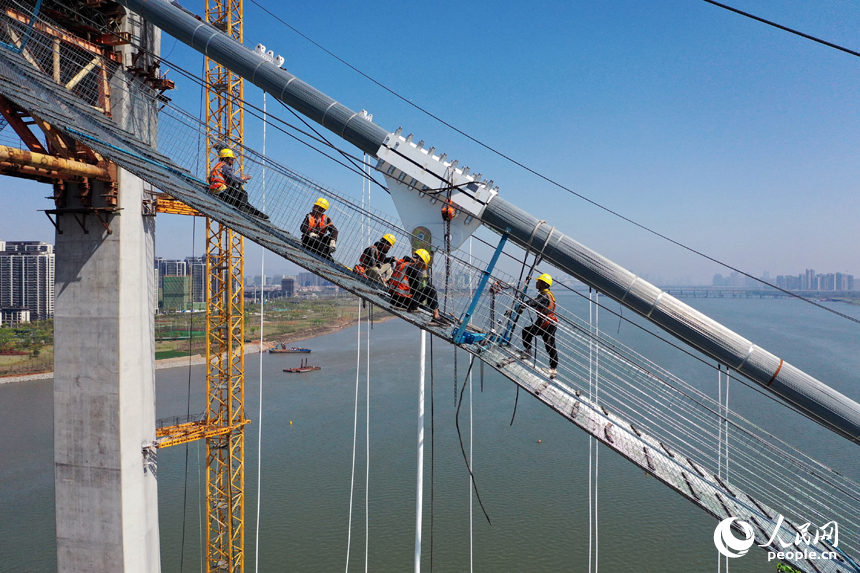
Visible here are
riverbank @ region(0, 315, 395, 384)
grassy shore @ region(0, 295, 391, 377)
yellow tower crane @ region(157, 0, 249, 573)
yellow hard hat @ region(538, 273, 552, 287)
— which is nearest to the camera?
yellow hard hat @ region(538, 273, 552, 287)

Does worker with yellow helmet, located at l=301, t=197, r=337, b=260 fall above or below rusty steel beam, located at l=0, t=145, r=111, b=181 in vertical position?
below

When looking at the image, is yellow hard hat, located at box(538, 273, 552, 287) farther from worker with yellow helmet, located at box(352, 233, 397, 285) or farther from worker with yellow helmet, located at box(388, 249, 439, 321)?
worker with yellow helmet, located at box(352, 233, 397, 285)

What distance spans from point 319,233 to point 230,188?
1.16 meters

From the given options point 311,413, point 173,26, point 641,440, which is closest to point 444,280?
point 641,440

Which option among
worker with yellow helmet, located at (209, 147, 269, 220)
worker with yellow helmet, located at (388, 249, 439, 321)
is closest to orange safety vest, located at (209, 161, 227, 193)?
worker with yellow helmet, located at (209, 147, 269, 220)

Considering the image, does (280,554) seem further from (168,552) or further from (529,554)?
(529,554)

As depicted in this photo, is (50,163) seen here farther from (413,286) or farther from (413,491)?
(413,491)

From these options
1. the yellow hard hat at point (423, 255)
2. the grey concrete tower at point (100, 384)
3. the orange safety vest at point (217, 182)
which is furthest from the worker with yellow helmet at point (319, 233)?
the grey concrete tower at point (100, 384)

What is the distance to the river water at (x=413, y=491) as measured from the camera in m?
13.7

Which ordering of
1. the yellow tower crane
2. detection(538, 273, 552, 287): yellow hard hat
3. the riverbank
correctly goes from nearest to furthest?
→ detection(538, 273, 552, 287): yellow hard hat < the yellow tower crane < the riverbank

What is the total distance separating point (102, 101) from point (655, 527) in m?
17.1

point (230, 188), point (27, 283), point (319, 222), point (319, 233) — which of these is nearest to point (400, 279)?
point (319, 233)

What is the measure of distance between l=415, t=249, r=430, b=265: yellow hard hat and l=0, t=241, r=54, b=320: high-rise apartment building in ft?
228

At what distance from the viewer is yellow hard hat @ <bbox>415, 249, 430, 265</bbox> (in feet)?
15.2
